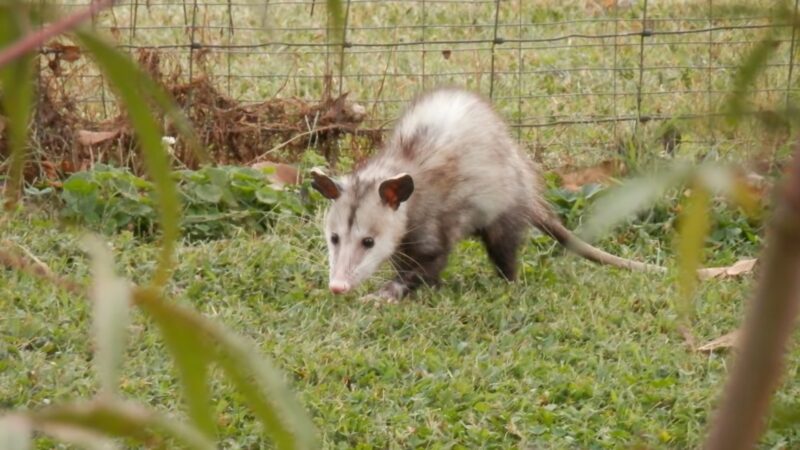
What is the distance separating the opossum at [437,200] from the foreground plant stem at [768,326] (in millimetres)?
4476

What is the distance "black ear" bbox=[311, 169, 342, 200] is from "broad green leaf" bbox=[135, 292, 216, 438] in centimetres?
427

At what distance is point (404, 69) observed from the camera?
7590 millimetres

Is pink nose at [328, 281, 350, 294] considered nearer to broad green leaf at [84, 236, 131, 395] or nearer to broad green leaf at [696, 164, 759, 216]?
broad green leaf at [84, 236, 131, 395]

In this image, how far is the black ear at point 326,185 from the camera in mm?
5199

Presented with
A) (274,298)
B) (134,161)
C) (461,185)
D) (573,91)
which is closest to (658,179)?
(274,298)

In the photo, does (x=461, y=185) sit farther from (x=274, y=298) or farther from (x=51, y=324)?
(x=51, y=324)

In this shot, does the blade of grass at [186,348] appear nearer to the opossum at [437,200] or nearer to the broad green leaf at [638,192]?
the broad green leaf at [638,192]

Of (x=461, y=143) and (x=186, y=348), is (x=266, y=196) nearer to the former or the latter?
(x=461, y=143)

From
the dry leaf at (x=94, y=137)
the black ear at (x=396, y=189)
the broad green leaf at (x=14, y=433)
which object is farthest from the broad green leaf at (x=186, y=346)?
the dry leaf at (x=94, y=137)

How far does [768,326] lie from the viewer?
65cm

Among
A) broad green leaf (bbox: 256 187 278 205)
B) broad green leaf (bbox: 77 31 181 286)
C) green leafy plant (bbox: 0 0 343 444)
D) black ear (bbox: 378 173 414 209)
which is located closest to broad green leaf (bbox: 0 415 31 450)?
green leafy plant (bbox: 0 0 343 444)

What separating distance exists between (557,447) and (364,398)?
0.55 m

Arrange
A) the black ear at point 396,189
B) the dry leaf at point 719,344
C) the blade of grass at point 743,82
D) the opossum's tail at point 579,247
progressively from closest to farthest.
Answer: the blade of grass at point 743,82
the dry leaf at point 719,344
the black ear at point 396,189
the opossum's tail at point 579,247

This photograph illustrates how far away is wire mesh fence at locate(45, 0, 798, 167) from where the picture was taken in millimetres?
6402
